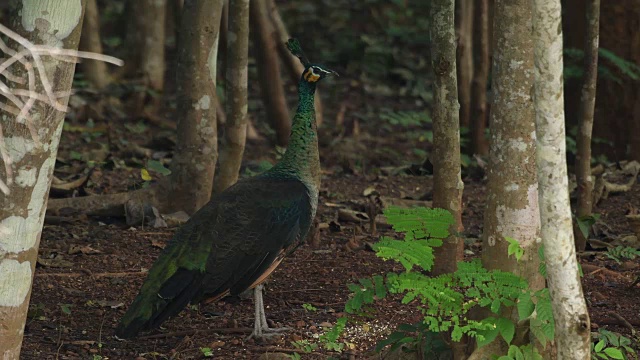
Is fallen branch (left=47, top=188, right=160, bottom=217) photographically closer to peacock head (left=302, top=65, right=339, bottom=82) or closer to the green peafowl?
the green peafowl

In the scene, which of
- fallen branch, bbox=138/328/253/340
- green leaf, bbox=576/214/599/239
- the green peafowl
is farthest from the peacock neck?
green leaf, bbox=576/214/599/239

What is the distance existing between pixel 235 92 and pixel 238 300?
2054mm

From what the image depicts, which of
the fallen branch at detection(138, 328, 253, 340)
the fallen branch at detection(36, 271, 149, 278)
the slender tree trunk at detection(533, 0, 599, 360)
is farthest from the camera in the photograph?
the fallen branch at detection(36, 271, 149, 278)

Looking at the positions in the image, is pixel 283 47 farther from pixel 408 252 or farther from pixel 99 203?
pixel 408 252

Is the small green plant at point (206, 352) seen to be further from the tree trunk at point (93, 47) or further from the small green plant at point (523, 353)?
the tree trunk at point (93, 47)

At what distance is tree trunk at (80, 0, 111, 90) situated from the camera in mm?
13609

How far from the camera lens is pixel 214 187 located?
28.5 feet

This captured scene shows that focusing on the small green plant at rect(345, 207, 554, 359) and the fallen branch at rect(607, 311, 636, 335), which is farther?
the fallen branch at rect(607, 311, 636, 335)

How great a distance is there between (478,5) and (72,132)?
17.1ft

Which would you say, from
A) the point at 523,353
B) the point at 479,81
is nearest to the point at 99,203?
the point at 479,81

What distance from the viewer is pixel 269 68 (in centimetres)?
1118

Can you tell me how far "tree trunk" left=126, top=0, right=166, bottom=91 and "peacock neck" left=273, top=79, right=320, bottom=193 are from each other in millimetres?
7250

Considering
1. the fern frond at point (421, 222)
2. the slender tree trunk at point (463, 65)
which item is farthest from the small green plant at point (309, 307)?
the slender tree trunk at point (463, 65)

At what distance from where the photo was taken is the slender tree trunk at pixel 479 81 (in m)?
10.7
